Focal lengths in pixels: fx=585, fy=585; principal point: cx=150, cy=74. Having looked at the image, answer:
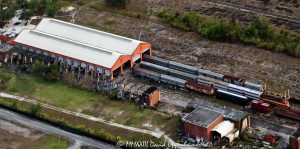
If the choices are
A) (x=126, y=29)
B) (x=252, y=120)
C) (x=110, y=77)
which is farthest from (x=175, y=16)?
(x=252, y=120)

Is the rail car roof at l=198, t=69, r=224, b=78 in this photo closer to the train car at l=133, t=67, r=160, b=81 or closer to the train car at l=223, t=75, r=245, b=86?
the train car at l=223, t=75, r=245, b=86

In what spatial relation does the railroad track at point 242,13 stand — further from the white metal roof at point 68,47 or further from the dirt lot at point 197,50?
the white metal roof at point 68,47

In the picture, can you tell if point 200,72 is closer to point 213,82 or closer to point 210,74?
point 210,74

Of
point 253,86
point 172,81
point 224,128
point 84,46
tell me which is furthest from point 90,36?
point 224,128

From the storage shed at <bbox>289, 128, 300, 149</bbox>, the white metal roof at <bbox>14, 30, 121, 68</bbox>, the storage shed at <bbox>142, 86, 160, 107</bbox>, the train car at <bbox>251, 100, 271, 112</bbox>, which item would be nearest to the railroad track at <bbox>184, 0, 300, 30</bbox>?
the train car at <bbox>251, 100, 271, 112</bbox>

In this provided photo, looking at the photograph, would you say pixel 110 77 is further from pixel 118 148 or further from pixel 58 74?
pixel 118 148
